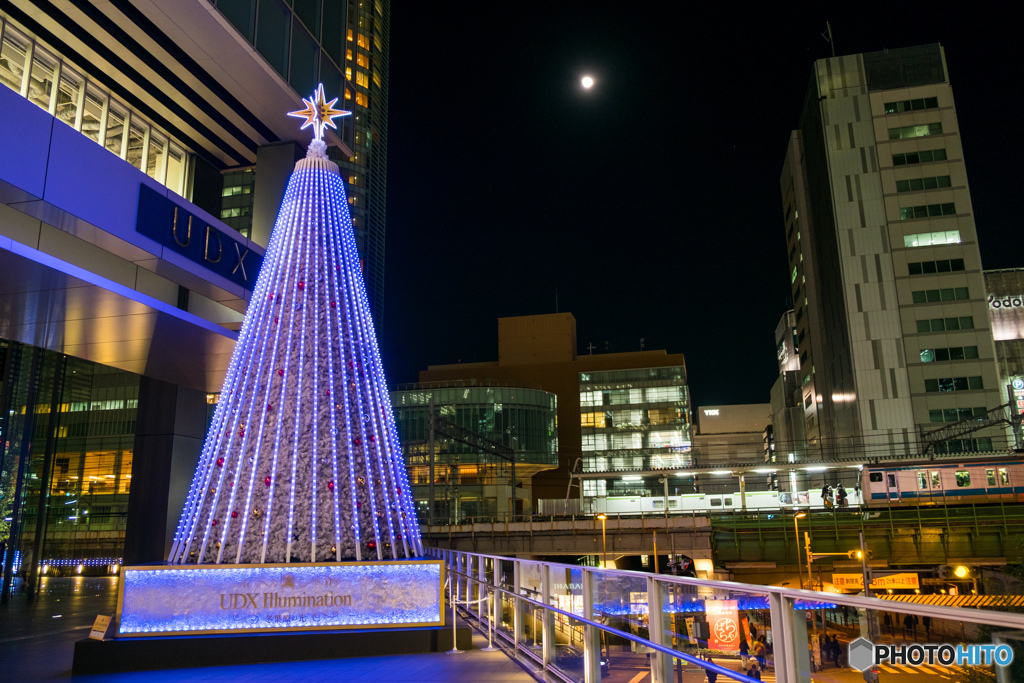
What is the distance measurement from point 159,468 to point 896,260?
5652 cm

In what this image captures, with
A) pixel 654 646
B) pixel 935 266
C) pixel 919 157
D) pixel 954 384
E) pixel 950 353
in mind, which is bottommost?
pixel 654 646

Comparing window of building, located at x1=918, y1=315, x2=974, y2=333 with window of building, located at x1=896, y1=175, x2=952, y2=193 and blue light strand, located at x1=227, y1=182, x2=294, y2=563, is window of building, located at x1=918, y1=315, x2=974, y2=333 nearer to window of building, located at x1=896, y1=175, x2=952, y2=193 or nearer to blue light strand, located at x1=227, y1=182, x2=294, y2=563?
window of building, located at x1=896, y1=175, x2=952, y2=193

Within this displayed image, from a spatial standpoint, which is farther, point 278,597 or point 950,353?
point 950,353

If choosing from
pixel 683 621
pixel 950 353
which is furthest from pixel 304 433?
pixel 950 353

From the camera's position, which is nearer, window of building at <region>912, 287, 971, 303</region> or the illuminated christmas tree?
the illuminated christmas tree

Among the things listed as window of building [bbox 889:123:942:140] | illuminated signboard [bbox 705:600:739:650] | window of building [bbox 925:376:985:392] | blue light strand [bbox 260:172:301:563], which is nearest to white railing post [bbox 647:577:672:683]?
illuminated signboard [bbox 705:600:739:650]

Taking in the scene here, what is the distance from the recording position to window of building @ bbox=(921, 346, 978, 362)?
173 ft

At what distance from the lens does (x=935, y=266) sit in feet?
182

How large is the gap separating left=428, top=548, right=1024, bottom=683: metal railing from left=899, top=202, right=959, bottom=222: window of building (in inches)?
2341

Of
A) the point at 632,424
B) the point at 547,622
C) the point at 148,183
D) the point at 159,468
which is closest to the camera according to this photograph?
the point at 547,622

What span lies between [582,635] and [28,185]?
32.5 ft

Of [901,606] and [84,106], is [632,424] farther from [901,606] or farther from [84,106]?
[901,606]

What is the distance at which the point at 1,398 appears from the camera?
21875 mm

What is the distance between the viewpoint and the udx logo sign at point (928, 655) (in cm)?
232
